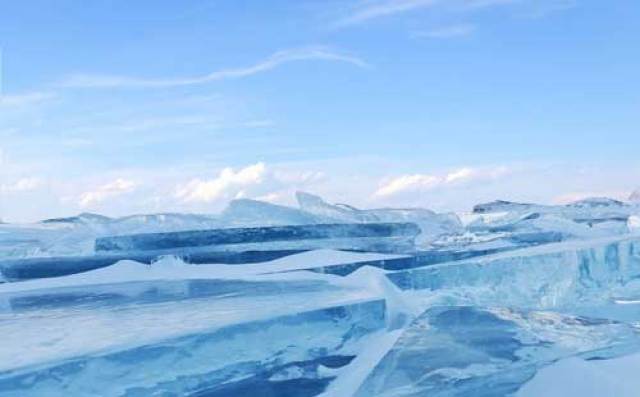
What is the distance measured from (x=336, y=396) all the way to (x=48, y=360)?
95 centimetres

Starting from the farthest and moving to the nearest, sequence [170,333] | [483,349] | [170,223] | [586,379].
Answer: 1. [170,223]
2. [483,349]
3. [170,333]
4. [586,379]

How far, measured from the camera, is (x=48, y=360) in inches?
82.4

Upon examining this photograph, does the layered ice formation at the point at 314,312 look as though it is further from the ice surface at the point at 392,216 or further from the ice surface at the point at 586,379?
the ice surface at the point at 392,216

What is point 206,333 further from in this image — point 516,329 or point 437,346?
point 516,329

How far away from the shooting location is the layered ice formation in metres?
2.22

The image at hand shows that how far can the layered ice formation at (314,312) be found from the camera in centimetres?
222

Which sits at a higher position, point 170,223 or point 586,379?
point 170,223

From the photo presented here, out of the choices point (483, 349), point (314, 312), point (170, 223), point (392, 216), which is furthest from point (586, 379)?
point (392, 216)

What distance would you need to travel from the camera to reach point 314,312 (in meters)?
2.75

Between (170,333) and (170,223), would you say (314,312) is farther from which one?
(170,223)

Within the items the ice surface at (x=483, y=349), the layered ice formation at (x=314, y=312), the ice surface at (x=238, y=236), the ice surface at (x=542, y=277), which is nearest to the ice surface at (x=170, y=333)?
the layered ice formation at (x=314, y=312)

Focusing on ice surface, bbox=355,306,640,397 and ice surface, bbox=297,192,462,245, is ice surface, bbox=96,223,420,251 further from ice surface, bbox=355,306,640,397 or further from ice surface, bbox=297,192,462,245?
ice surface, bbox=355,306,640,397

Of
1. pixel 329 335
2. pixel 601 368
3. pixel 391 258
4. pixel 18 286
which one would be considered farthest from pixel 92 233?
pixel 601 368

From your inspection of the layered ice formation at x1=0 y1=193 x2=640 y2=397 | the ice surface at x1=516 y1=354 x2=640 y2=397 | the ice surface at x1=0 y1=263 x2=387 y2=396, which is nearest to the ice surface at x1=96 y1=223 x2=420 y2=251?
the layered ice formation at x1=0 y1=193 x2=640 y2=397
